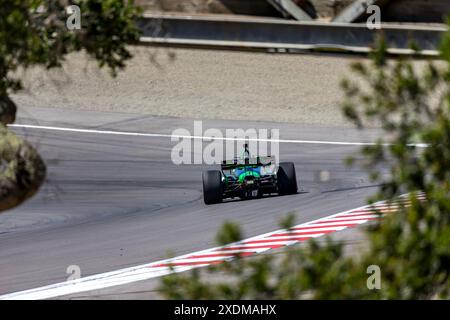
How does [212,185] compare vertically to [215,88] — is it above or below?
below

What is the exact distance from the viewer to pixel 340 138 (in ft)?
80.7

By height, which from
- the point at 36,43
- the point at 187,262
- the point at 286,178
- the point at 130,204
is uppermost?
the point at 36,43

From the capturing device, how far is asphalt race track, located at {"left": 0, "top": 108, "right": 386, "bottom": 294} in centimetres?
1459

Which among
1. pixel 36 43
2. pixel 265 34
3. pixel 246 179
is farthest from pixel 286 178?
pixel 265 34

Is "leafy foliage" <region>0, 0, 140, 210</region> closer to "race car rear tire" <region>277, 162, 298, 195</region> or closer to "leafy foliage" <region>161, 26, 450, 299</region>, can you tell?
"leafy foliage" <region>161, 26, 450, 299</region>

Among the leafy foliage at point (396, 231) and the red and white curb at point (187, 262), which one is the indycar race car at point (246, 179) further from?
the leafy foliage at point (396, 231)

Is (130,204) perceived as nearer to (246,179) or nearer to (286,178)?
(246,179)

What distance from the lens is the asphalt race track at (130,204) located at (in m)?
14.6

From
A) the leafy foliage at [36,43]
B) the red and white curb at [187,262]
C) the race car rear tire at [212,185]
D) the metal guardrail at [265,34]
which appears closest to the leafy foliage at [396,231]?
the leafy foliage at [36,43]

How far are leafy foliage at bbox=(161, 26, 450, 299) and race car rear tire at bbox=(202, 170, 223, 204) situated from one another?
11.9 meters

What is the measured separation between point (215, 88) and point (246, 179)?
11.9m

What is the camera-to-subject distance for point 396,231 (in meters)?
5.32

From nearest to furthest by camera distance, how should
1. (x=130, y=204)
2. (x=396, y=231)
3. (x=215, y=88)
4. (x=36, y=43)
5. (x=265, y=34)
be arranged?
1. (x=396, y=231)
2. (x=36, y=43)
3. (x=130, y=204)
4. (x=215, y=88)
5. (x=265, y=34)

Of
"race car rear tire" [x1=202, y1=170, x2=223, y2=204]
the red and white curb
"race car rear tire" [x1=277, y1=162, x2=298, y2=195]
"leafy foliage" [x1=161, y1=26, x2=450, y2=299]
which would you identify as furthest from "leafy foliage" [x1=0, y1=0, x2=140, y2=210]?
"race car rear tire" [x1=277, y1=162, x2=298, y2=195]
